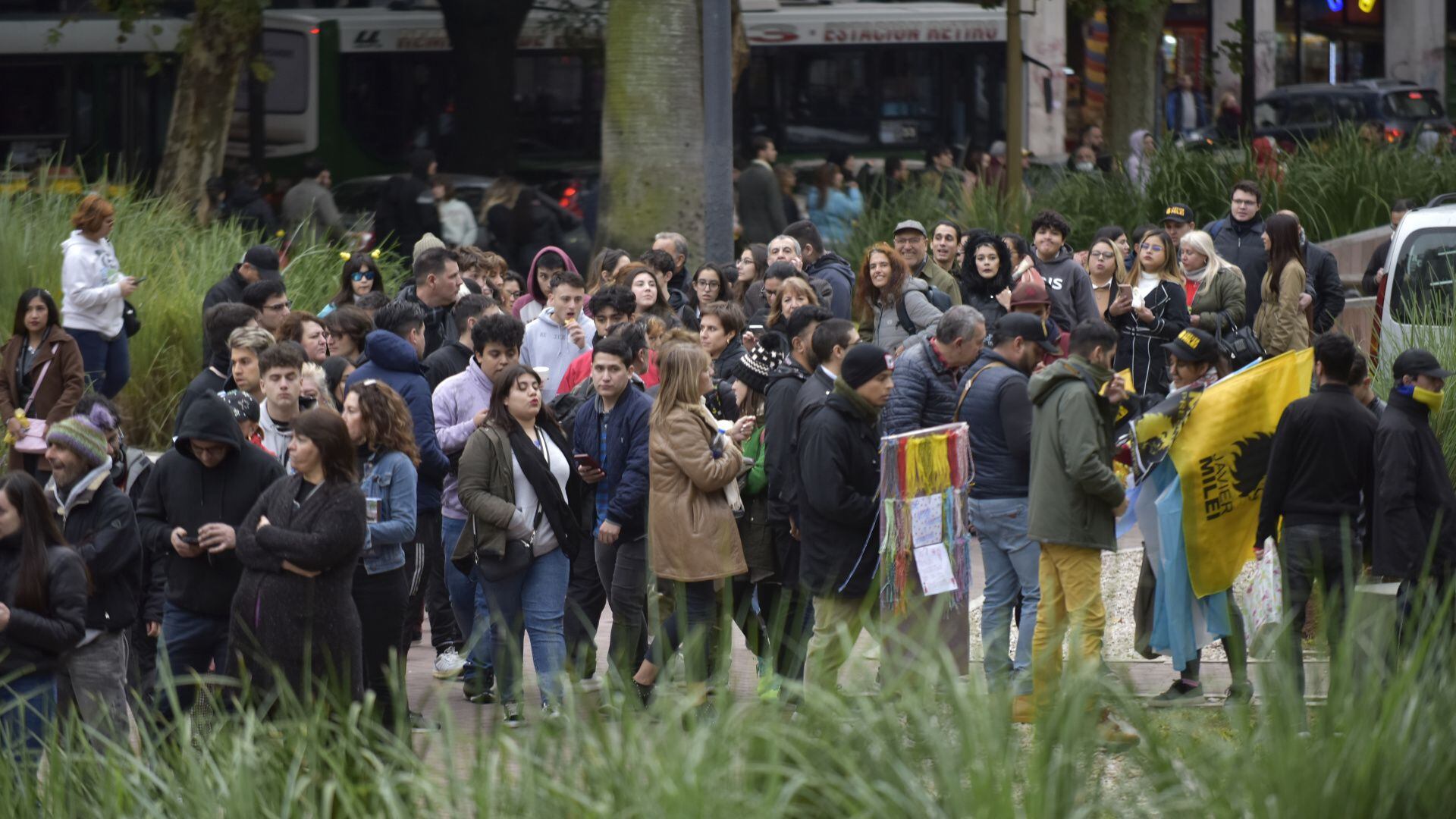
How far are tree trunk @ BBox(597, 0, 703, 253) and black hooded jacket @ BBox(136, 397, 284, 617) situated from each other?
397 inches

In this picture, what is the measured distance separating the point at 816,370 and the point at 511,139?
1801cm

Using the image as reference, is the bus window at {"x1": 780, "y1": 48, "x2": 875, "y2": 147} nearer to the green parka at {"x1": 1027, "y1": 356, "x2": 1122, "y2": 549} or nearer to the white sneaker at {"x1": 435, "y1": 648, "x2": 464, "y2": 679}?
the white sneaker at {"x1": 435, "y1": 648, "x2": 464, "y2": 679}

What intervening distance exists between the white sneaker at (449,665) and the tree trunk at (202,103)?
1123 cm

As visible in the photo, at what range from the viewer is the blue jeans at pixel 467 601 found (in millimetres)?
8391

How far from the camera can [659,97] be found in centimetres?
1695

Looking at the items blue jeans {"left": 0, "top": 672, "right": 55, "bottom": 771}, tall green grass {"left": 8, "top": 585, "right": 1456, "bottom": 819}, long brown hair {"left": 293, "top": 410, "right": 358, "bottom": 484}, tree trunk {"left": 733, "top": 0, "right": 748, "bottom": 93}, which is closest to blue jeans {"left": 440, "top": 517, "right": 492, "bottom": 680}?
long brown hair {"left": 293, "top": 410, "right": 358, "bottom": 484}

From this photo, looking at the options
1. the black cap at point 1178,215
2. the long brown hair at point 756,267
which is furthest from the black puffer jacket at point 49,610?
the black cap at point 1178,215

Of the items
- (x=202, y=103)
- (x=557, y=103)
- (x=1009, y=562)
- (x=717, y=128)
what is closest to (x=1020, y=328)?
(x=1009, y=562)

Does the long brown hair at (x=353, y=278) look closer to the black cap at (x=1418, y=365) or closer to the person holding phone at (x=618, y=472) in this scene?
the person holding phone at (x=618, y=472)

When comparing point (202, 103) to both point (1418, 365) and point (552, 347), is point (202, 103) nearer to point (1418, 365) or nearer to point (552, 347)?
point (552, 347)

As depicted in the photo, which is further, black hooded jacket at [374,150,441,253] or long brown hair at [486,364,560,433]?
black hooded jacket at [374,150,441,253]

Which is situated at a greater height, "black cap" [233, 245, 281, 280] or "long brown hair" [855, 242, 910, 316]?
"black cap" [233, 245, 281, 280]

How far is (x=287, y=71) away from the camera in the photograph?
82.5 ft

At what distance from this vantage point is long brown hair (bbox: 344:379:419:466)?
7359 millimetres
